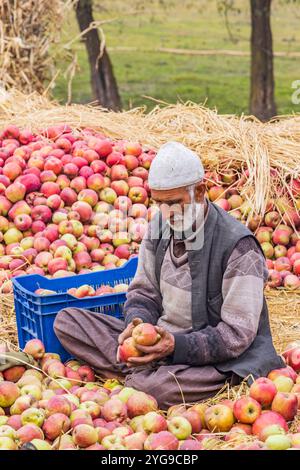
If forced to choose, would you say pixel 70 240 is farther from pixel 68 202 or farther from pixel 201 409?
pixel 201 409

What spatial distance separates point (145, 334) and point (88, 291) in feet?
3.70

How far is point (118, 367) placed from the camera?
455 cm

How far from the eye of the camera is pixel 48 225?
21.5 ft

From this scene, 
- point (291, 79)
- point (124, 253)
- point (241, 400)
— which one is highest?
point (241, 400)

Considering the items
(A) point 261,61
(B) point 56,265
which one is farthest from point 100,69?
(B) point 56,265

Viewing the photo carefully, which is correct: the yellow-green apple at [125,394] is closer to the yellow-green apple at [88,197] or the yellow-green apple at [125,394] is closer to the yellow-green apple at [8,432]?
the yellow-green apple at [8,432]

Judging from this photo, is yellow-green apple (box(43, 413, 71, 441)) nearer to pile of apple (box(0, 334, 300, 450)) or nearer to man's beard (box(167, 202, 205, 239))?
pile of apple (box(0, 334, 300, 450))

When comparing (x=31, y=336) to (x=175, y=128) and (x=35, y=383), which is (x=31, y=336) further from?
(x=175, y=128)

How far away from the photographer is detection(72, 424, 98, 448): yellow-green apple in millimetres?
3631

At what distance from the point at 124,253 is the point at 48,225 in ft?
2.01

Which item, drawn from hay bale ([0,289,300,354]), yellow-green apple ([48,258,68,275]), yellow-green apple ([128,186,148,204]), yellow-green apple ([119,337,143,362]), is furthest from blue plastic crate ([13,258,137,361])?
yellow-green apple ([128,186,148,204])

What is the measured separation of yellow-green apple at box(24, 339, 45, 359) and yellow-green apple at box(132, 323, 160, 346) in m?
0.84
